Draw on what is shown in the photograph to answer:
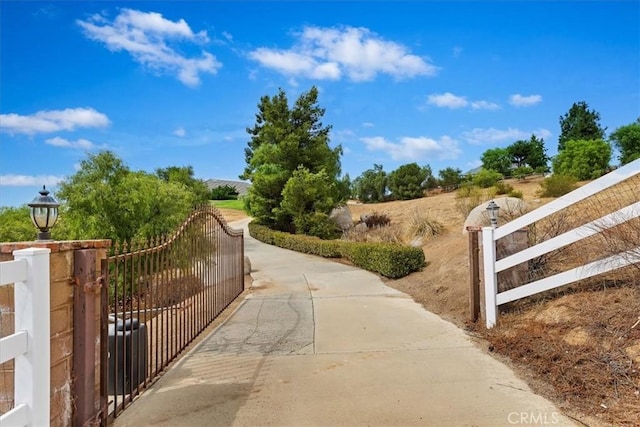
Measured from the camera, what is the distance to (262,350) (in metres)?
5.11

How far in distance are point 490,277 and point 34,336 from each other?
16.7 ft

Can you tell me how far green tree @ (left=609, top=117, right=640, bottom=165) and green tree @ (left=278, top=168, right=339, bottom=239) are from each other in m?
26.9

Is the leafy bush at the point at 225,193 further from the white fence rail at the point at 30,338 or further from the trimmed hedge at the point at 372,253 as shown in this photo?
the white fence rail at the point at 30,338

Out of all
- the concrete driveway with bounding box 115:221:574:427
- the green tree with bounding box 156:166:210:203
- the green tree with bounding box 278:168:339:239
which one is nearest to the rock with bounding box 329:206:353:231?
the green tree with bounding box 278:168:339:239

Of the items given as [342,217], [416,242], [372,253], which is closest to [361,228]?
[342,217]

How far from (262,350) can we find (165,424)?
2010 mm

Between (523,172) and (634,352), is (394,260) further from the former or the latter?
(523,172)

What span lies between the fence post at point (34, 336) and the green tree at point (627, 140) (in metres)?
39.6

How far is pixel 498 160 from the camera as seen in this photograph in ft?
140

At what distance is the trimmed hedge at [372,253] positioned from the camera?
35.7ft

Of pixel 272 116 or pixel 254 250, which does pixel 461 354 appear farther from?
pixel 272 116

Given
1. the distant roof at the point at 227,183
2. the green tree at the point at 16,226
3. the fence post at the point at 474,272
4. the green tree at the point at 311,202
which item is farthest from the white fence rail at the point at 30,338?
the distant roof at the point at 227,183

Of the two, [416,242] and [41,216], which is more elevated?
[41,216]

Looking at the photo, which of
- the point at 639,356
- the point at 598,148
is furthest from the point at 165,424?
the point at 598,148
